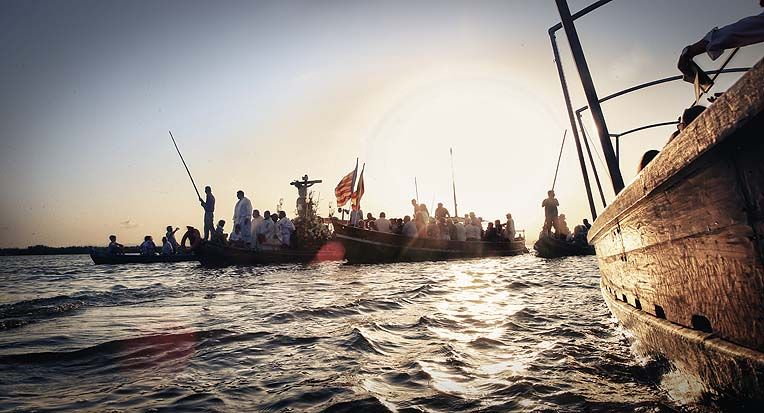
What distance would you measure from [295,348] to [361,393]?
3.83 feet

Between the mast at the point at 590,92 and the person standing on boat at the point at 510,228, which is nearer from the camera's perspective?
the mast at the point at 590,92

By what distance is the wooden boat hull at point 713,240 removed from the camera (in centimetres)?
123

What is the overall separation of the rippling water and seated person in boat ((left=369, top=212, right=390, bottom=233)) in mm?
11961

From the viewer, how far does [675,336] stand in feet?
6.12

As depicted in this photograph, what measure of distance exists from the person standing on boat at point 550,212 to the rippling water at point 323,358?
1424 centimetres

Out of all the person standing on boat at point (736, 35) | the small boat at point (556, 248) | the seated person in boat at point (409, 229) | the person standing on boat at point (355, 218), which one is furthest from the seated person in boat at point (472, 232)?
the person standing on boat at point (736, 35)

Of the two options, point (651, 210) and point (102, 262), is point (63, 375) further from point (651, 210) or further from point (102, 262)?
point (102, 262)

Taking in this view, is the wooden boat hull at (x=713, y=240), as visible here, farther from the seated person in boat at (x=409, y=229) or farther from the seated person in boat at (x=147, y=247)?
the seated person in boat at (x=147, y=247)

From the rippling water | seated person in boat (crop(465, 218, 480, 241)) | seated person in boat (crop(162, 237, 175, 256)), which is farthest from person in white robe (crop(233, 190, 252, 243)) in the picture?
the rippling water

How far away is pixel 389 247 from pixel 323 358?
1393cm

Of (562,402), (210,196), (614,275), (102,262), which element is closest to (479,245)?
(210,196)

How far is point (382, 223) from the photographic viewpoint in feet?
58.1

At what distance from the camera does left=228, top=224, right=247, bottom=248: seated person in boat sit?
55.3 feet

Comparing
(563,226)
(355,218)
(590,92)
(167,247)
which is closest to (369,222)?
(355,218)
